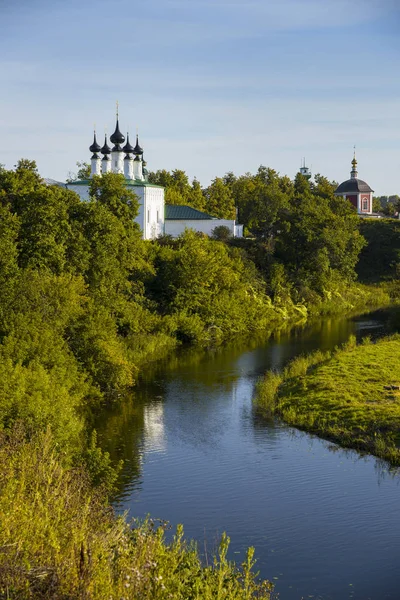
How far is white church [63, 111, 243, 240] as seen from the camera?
59000mm

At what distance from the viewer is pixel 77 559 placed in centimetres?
1051

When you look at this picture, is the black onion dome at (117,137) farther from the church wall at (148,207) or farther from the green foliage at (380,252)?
the green foliage at (380,252)

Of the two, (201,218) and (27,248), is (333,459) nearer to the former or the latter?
(27,248)

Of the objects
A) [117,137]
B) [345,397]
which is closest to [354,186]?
[117,137]

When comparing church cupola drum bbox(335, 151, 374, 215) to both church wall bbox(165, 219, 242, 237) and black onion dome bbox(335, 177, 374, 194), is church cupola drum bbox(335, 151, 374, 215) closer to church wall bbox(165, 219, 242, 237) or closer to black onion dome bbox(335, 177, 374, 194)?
black onion dome bbox(335, 177, 374, 194)

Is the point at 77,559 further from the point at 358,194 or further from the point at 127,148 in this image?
the point at 358,194

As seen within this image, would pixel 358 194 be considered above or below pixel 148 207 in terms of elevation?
above

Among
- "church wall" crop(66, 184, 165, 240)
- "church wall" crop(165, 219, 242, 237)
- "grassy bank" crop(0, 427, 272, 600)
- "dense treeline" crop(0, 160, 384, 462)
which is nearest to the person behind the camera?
"grassy bank" crop(0, 427, 272, 600)

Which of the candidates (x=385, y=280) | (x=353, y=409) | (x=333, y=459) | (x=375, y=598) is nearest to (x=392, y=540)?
(x=375, y=598)

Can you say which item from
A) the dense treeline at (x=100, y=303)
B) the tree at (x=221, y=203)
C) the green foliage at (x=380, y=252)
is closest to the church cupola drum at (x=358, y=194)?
the green foliage at (x=380, y=252)

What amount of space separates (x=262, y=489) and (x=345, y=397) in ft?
25.4

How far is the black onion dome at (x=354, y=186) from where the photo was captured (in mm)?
96206

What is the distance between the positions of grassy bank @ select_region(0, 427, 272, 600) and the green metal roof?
5027 centimetres

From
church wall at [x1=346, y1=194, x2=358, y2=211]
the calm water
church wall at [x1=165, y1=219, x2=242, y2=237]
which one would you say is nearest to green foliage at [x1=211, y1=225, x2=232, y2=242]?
church wall at [x1=165, y1=219, x2=242, y2=237]
